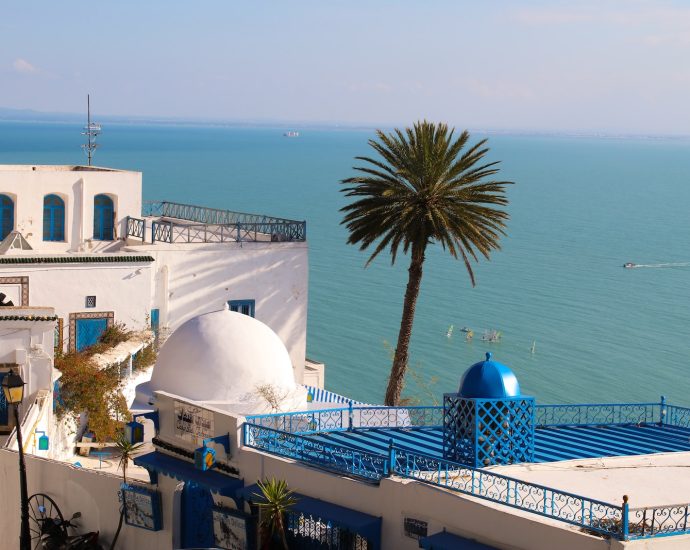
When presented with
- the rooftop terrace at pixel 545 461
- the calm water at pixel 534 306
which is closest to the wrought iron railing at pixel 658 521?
the rooftop terrace at pixel 545 461

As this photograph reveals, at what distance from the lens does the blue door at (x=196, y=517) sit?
53.7 feet

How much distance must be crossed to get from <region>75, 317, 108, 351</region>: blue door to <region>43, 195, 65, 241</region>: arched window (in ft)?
18.2

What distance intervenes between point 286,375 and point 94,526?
168 inches

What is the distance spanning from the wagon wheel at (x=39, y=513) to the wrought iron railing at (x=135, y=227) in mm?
15056

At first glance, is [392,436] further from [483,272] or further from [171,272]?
[483,272]

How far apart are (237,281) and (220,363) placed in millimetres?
13512

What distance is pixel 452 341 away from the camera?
6456 centimetres

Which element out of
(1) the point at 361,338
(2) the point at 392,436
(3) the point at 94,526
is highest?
(2) the point at 392,436

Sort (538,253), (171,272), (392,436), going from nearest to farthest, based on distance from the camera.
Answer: (392,436) < (171,272) < (538,253)

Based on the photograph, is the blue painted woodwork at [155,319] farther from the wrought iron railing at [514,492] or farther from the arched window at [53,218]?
the wrought iron railing at [514,492]

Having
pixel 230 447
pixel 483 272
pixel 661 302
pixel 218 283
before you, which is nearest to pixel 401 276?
pixel 483 272

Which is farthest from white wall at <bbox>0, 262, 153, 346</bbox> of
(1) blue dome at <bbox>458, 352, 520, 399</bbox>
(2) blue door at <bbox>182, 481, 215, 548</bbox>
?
(1) blue dome at <bbox>458, 352, 520, 399</bbox>

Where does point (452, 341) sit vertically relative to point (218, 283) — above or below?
below

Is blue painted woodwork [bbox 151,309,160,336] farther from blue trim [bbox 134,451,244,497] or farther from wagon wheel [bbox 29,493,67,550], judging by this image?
blue trim [bbox 134,451,244,497]
